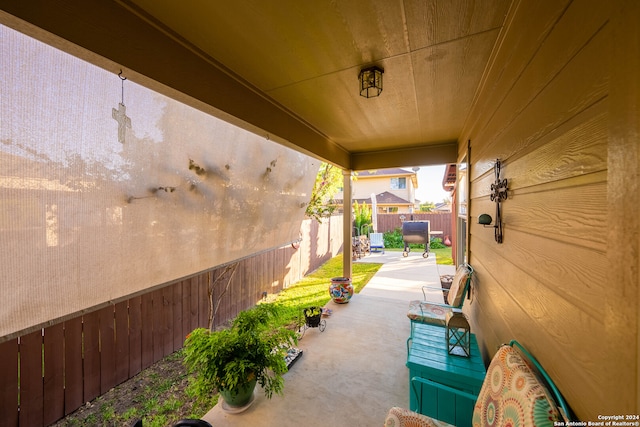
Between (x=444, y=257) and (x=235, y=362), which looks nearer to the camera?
(x=235, y=362)

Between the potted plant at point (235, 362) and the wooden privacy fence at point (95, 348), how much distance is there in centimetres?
59

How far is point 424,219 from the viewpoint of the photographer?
11.4 metres

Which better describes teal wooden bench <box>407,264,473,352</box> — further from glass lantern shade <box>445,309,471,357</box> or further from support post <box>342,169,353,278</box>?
support post <box>342,169,353,278</box>

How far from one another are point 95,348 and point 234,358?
1.48 metres

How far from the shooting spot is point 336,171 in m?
5.01

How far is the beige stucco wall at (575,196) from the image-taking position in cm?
58

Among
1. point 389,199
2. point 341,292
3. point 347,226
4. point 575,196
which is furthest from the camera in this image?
point 389,199

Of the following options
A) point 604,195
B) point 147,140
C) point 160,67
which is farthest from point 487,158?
point 147,140

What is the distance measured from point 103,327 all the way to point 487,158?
3.76 metres

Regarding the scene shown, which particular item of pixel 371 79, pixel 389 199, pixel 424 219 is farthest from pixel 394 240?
pixel 371 79

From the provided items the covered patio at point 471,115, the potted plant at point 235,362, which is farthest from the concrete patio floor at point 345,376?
the potted plant at point 235,362

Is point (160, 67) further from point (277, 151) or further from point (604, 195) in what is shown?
point (604, 195)

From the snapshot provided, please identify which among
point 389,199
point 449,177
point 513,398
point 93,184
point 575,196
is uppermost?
point 449,177

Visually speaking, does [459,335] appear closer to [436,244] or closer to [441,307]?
[441,307]
